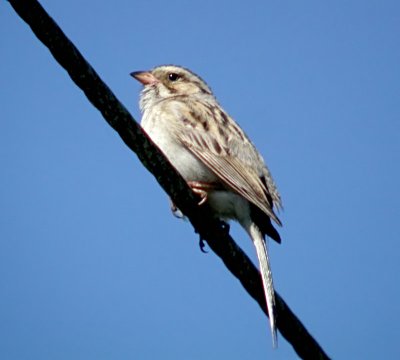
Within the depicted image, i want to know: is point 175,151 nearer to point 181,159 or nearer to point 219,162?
point 181,159

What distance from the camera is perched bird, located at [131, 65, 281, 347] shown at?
20.0 ft

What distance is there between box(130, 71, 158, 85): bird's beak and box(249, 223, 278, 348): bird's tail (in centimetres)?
233

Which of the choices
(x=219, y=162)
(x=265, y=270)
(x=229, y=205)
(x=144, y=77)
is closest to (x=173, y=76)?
(x=144, y=77)

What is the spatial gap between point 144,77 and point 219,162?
1.97 metres

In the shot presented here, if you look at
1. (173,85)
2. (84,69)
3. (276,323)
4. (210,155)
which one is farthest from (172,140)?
(84,69)

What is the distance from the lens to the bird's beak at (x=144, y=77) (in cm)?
775

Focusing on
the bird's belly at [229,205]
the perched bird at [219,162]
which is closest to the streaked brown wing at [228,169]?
the perched bird at [219,162]

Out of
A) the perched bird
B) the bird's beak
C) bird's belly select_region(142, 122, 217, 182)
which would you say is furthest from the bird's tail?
the bird's beak

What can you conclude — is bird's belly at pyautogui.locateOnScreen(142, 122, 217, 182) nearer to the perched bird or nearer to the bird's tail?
the perched bird

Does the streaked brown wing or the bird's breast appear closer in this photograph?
the streaked brown wing

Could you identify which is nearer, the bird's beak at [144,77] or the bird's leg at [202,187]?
the bird's leg at [202,187]

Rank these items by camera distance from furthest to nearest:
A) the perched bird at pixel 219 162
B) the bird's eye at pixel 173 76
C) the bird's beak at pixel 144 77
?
the bird's eye at pixel 173 76 < the bird's beak at pixel 144 77 < the perched bird at pixel 219 162

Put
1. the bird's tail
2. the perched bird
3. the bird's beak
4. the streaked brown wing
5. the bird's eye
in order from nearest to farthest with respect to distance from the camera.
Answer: the bird's tail → the streaked brown wing → the perched bird → the bird's beak → the bird's eye

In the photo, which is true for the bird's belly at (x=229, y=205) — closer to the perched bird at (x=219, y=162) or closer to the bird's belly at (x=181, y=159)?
the perched bird at (x=219, y=162)
